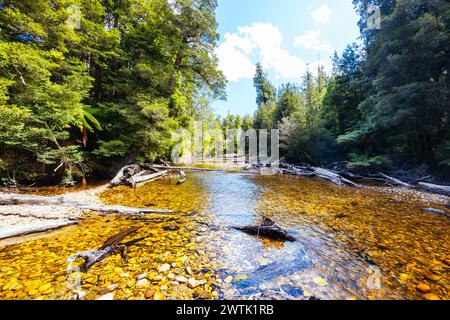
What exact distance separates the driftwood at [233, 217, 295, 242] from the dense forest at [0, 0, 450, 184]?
754 cm

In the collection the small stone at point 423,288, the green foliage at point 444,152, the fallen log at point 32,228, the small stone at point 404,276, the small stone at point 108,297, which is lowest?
the small stone at point 404,276

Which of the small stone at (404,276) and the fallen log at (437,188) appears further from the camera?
the fallen log at (437,188)

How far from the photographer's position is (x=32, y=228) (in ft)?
10.9

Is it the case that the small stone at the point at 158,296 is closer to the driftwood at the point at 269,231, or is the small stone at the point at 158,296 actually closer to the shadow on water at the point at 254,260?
the shadow on water at the point at 254,260

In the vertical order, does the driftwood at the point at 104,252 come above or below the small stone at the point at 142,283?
above

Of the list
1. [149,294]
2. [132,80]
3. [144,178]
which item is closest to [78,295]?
[149,294]

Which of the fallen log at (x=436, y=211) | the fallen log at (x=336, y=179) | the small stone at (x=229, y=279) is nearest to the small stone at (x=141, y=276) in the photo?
the small stone at (x=229, y=279)

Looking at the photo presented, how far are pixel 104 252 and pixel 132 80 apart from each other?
1088cm

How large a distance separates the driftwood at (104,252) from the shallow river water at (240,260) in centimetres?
9

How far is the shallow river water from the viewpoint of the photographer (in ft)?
6.66

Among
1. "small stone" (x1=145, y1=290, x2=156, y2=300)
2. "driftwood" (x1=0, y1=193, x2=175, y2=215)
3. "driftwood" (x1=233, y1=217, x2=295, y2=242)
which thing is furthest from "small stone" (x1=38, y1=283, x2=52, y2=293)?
"driftwood" (x1=233, y1=217, x2=295, y2=242)

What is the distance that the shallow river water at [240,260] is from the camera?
2029 millimetres

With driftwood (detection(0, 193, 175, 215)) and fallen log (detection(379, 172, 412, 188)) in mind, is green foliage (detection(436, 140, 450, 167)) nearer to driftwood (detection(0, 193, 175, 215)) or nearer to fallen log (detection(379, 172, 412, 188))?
fallen log (detection(379, 172, 412, 188))

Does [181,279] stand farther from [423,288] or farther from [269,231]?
[423,288]
